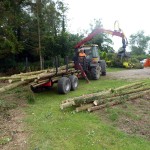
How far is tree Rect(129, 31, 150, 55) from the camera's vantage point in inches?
2667

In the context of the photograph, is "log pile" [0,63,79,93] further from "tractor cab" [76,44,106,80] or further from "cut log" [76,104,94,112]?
"cut log" [76,104,94,112]

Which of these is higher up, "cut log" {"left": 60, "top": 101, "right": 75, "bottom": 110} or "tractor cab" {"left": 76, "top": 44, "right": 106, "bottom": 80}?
"tractor cab" {"left": 76, "top": 44, "right": 106, "bottom": 80}

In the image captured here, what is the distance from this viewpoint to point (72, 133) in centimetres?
672

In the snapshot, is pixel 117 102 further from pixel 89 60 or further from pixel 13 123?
pixel 89 60

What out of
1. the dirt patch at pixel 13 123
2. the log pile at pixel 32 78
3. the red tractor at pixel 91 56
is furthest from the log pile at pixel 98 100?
the red tractor at pixel 91 56

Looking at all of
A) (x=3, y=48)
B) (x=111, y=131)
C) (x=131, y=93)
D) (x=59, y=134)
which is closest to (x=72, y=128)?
(x=59, y=134)

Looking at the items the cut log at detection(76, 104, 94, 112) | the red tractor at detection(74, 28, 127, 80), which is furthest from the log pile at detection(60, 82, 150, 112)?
the red tractor at detection(74, 28, 127, 80)

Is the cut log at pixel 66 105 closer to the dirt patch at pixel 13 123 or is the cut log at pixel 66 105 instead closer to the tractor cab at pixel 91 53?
the dirt patch at pixel 13 123

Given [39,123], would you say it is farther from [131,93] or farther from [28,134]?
[131,93]

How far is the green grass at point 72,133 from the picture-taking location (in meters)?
5.95

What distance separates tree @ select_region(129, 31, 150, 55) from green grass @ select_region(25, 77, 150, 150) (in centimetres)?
6060

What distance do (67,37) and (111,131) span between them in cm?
1874

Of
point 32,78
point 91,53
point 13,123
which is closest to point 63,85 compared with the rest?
point 32,78

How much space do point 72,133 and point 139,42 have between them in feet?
222
